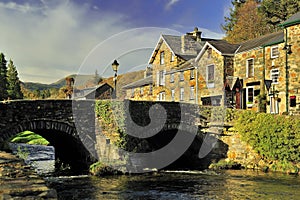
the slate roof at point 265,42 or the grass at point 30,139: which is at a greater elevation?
the slate roof at point 265,42

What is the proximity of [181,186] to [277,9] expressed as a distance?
3919 cm

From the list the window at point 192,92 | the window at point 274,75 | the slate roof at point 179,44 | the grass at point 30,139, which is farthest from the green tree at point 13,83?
the window at point 274,75

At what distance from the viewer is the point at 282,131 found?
21297 mm

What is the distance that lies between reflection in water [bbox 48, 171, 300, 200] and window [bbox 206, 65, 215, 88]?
16.8 m

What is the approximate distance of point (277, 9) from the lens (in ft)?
160

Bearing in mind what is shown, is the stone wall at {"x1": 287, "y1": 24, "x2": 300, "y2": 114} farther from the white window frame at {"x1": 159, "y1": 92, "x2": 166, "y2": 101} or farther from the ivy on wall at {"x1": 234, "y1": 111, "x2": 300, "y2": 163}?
the white window frame at {"x1": 159, "y1": 92, "x2": 166, "y2": 101}

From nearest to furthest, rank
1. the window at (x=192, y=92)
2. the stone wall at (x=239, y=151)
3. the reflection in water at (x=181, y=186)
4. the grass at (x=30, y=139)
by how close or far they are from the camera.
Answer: the reflection in water at (x=181, y=186) < the stone wall at (x=239, y=151) < the window at (x=192, y=92) < the grass at (x=30, y=139)

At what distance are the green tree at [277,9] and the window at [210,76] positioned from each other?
1712cm

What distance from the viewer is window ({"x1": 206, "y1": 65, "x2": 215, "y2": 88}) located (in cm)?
3657

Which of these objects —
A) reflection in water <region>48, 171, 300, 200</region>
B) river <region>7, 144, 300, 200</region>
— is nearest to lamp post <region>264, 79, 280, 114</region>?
river <region>7, 144, 300, 200</region>

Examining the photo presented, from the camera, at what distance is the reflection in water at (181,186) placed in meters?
15.2

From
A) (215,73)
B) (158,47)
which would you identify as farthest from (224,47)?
(158,47)

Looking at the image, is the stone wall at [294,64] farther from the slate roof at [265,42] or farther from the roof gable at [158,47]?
the roof gable at [158,47]

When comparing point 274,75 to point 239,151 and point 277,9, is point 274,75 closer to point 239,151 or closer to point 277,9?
point 239,151
